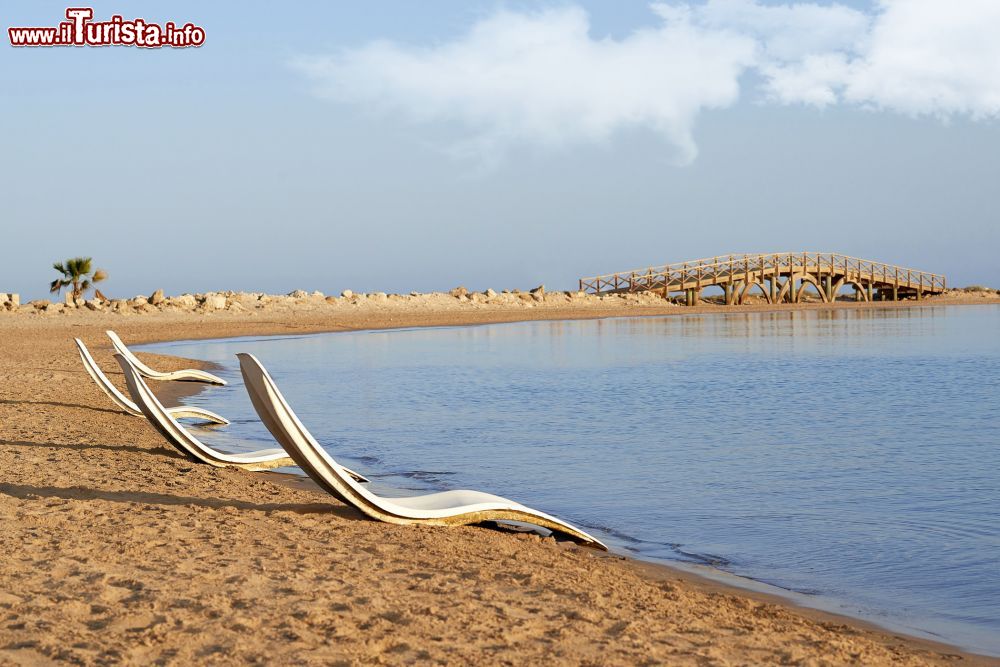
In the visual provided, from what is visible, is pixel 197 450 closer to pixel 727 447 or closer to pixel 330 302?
pixel 727 447

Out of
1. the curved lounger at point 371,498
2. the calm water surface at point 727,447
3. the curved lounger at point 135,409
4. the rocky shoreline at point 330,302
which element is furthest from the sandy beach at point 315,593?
the rocky shoreline at point 330,302

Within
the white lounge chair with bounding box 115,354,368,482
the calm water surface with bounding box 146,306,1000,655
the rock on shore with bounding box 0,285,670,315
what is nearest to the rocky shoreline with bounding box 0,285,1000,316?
the rock on shore with bounding box 0,285,670,315

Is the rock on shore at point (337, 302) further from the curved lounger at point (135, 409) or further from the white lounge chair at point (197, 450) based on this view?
the white lounge chair at point (197, 450)

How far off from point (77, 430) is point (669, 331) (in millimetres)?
24921

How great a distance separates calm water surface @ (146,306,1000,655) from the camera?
5.75 m

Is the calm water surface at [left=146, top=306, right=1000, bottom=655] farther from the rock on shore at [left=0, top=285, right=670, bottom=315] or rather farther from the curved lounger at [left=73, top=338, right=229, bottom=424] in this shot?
the rock on shore at [left=0, top=285, right=670, bottom=315]

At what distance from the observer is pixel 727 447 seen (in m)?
10.2

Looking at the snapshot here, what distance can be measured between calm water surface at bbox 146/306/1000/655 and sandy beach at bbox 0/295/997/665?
33.4 inches

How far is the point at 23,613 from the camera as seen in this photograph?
12.8 ft

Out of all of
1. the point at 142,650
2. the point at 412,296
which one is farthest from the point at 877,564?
the point at 412,296

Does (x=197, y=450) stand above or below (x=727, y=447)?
above

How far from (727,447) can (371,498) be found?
5.48 m

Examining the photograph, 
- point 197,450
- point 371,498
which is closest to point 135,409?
point 197,450

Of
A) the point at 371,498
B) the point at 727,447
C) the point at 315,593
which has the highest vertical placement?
the point at 371,498
